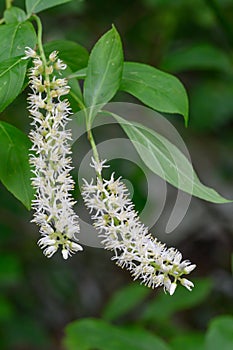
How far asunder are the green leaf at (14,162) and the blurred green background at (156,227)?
49.1 inches

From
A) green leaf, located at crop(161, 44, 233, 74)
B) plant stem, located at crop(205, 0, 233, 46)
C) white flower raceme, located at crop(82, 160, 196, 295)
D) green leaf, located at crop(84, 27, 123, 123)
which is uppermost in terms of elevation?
green leaf, located at crop(84, 27, 123, 123)

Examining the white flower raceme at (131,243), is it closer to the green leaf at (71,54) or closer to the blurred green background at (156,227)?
the green leaf at (71,54)

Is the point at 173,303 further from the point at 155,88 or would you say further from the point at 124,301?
the point at 155,88

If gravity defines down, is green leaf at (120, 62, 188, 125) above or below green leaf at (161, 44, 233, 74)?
above

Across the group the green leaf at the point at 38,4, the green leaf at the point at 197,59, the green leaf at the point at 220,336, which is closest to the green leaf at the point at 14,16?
the green leaf at the point at 38,4

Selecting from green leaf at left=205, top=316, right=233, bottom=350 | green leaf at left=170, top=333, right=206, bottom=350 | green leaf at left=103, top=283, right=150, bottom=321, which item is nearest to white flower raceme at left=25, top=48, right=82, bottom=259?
green leaf at left=205, top=316, right=233, bottom=350

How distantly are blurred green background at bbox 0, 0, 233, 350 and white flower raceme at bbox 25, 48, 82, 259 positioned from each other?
1338 millimetres

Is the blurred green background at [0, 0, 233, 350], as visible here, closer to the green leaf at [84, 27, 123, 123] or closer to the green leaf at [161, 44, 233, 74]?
the green leaf at [161, 44, 233, 74]

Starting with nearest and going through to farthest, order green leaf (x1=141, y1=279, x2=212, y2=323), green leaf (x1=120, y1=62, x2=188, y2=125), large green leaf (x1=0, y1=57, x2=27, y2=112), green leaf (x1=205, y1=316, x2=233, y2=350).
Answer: large green leaf (x1=0, y1=57, x2=27, y2=112) < green leaf (x1=120, y1=62, x2=188, y2=125) < green leaf (x1=205, y1=316, x2=233, y2=350) < green leaf (x1=141, y1=279, x2=212, y2=323)

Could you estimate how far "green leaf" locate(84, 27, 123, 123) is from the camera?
1.11 m

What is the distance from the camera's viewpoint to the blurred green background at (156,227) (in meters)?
2.51

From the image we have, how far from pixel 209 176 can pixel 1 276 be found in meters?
1.49

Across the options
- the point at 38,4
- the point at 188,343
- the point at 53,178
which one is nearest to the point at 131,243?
the point at 53,178

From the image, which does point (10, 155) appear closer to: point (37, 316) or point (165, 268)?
point (165, 268)
